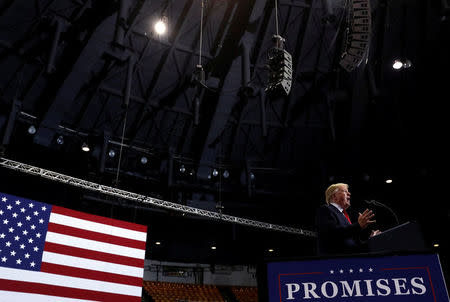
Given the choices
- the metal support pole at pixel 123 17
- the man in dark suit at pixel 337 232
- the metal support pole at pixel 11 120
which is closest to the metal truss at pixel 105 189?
the metal support pole at pixel 11 120

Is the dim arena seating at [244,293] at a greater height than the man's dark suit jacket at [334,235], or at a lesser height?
greater

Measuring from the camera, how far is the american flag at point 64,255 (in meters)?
4.09

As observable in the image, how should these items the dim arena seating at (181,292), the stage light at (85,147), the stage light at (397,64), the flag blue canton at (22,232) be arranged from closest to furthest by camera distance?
the flag blue canton at (22,232) → the stage light at (397,64) → the stage light at (85,147) → the dim arena seating at (181,292)

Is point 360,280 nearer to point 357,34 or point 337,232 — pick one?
point 337,232

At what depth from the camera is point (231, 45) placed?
1168 cm

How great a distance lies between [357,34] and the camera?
762cm

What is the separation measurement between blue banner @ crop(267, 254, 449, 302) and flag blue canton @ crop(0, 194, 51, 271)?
3.60 metres

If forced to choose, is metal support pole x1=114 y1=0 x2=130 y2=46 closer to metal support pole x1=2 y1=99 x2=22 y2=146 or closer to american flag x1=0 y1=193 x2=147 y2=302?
metal support pole x1=2 y1=99 x2=22 y2=146

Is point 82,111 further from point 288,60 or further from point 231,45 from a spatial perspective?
point 288,60

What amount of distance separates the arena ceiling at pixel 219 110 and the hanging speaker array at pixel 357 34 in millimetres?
748

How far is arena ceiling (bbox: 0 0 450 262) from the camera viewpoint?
10.8m

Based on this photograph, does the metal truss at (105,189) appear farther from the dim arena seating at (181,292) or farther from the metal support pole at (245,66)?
the dim arena seating at (181,292)

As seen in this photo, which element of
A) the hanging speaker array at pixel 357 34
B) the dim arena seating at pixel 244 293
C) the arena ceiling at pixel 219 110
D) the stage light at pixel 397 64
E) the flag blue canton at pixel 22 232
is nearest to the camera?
the flag blue canton at pixel 22 232

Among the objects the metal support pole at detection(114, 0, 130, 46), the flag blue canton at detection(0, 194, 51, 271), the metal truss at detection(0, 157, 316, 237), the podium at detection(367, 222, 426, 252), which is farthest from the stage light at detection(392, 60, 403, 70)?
the flag blue canton at detection(0, 194, 51, 271)
